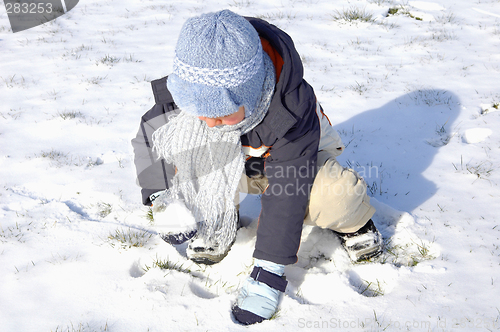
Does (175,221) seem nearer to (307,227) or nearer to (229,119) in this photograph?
(229,119)

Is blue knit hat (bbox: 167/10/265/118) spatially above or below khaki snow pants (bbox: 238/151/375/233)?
above

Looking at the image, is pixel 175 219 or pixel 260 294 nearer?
pixel 260 294

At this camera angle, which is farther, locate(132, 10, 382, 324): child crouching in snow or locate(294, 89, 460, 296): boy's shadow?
locate(294, 89, 460, 296): boy's shadow

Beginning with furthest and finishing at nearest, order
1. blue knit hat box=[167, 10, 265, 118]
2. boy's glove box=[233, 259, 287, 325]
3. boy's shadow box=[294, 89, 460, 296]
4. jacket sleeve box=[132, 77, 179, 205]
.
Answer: boy's shadow box=[294, 89, 460, 296], jacket sleeve box=[132, 77, 179, 205], boy's glove box=[233, 259, 287, 325], blue knit hat box=[167, 10, 265, 118]

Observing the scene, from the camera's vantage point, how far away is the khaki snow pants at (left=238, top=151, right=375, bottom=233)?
6.33ft

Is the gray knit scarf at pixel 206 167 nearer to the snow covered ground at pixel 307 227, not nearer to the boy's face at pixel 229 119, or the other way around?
the boy's face at pixel 229 119

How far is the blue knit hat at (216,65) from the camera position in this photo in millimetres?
1407

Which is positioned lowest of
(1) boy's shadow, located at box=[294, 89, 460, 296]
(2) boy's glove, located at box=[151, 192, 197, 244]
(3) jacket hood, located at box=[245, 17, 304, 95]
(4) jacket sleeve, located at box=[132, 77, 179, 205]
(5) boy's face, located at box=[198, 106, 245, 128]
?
(1) boy's shadow, located at box=[294, 89, 460, 296]

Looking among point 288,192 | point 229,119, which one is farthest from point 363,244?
point 229,119

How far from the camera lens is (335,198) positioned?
1.92 meters

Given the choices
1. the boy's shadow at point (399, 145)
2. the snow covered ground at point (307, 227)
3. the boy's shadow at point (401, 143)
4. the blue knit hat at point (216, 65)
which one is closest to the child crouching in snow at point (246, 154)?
the blue knit hat at point (216, 65)

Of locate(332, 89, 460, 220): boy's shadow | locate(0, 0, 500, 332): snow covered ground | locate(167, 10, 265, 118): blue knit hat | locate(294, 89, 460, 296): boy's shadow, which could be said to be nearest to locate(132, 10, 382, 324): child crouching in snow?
locate(167, 10, 265, 118): blue knit hat

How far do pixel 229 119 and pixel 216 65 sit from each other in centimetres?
29

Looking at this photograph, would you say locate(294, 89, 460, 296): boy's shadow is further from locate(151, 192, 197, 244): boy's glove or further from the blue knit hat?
the blue knit hat
